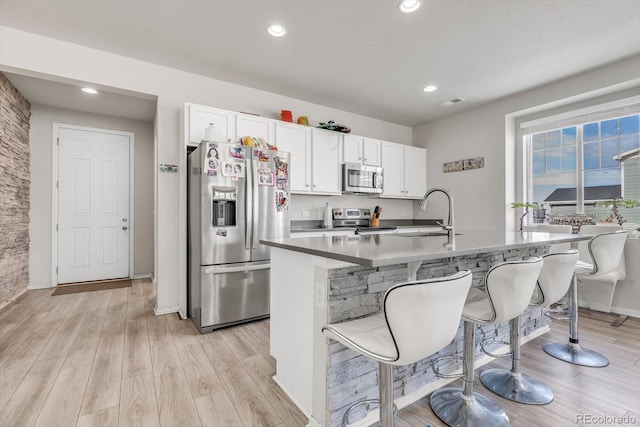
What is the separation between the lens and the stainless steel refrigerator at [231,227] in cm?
273

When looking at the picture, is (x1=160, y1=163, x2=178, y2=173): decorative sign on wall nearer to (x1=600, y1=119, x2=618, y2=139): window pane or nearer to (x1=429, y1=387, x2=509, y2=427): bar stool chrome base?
(x1=429, y1=387, x2=509, y2=427): bar stool chrome base

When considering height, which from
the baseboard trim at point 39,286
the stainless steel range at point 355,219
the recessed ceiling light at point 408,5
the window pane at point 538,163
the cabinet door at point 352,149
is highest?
the recessed ceiling light at point 408,5

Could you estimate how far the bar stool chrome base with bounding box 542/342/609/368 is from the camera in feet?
6.94

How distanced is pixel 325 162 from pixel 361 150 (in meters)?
0.71

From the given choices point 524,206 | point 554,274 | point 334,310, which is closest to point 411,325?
point 334,310

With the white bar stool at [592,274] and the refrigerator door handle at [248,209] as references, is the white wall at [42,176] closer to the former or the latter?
the refrigerator door handle at [248,209]

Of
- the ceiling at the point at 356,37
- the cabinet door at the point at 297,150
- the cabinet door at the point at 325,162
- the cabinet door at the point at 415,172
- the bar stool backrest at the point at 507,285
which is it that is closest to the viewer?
the bar stool backrest at the point at 507,285

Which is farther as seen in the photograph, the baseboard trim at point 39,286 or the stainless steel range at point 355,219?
the stainless steel range at point 355,219

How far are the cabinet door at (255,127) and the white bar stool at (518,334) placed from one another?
2.94 metres

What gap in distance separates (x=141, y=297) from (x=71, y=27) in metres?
3.00

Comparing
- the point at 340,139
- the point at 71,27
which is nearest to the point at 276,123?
the point at 340,139

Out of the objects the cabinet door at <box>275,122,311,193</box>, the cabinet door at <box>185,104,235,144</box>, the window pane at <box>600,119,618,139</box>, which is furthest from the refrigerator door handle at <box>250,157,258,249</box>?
the window pane at <box>600,119,618,139</box>

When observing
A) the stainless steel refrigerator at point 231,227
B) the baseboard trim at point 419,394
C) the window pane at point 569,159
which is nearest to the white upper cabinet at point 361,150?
the stainless steel refrigerator at point 231,227

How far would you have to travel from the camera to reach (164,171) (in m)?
3.20
